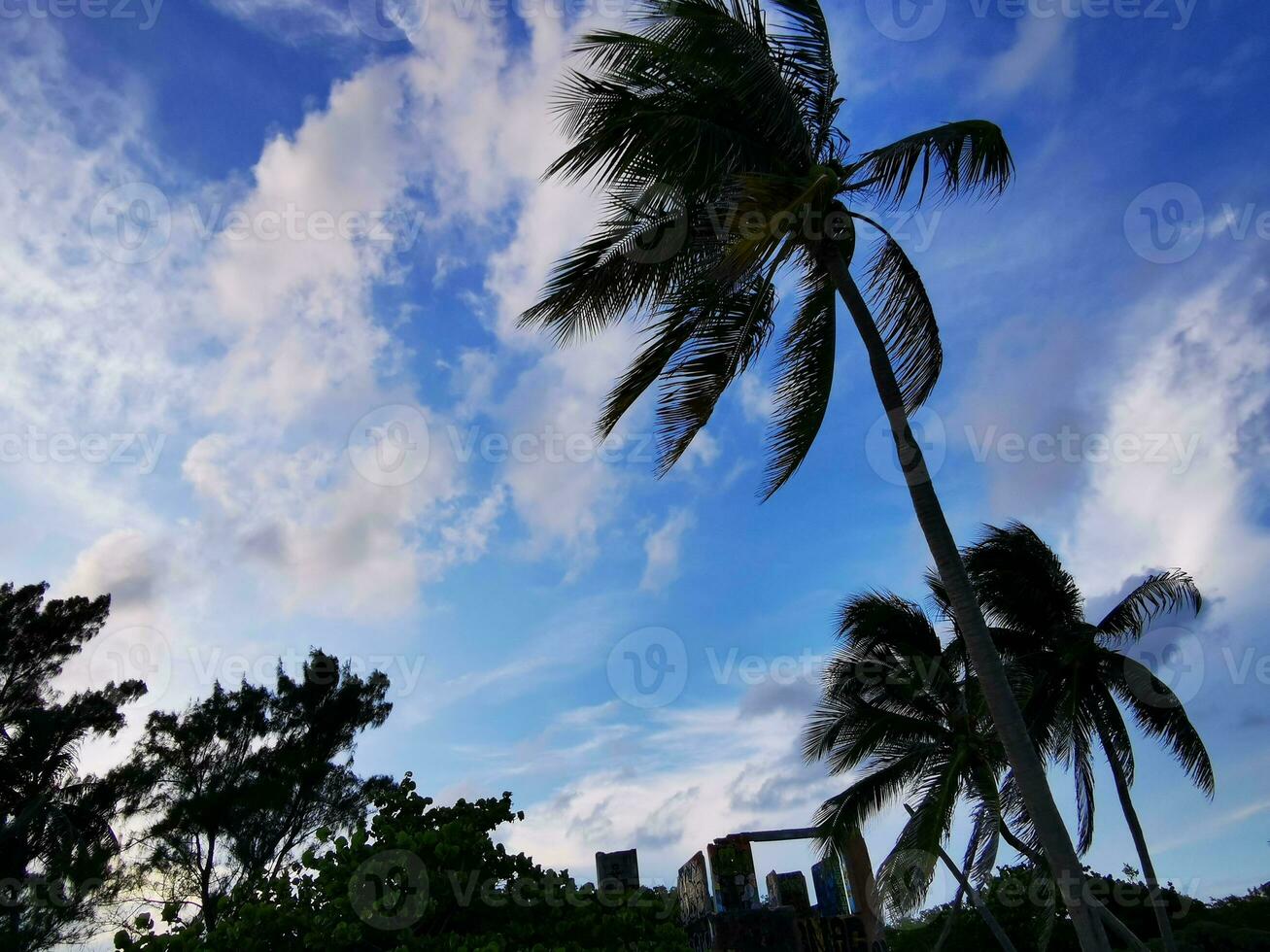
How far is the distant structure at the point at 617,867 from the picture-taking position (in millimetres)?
13594

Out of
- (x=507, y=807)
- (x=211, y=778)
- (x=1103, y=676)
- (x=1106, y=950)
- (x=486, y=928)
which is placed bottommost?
(x=1106, y=950)

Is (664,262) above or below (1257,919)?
above

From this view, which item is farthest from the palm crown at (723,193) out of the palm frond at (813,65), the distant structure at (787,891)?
the distant structure at (787,891)

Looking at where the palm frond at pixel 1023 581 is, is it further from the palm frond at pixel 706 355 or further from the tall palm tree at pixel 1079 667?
the palm frond at pixel 706 355

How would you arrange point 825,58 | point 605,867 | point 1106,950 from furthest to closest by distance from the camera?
point 605,867 < point 825,58 < point 1106,950

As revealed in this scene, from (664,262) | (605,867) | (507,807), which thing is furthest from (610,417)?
(605,867)

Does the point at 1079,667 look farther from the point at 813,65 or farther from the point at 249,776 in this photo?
the point at 249,776

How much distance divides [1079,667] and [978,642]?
11.9m

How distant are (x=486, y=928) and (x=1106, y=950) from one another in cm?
502

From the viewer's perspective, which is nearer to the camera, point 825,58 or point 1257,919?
point 825,58

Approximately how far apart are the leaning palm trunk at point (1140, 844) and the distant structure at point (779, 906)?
16.6ft

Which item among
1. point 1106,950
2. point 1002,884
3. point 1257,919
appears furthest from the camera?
point 1002,884

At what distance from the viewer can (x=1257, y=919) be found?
21.0 m

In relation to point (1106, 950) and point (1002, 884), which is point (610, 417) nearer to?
point (1106, 950)
